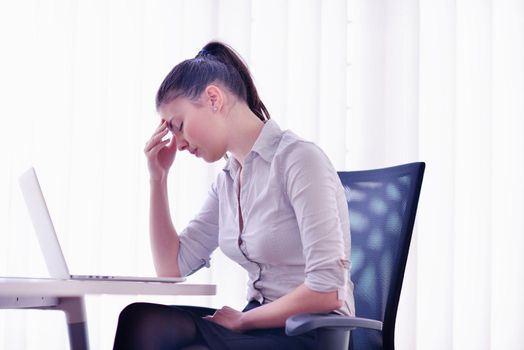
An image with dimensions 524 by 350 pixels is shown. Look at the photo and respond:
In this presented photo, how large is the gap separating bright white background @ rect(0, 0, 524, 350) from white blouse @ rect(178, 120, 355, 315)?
106cm

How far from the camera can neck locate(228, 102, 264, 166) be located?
5.49 ft

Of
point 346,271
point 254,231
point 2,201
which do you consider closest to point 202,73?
point 254,231

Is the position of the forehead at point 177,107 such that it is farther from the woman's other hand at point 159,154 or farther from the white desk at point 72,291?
the white desk at point 72,291

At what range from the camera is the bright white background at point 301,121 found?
2623 mm

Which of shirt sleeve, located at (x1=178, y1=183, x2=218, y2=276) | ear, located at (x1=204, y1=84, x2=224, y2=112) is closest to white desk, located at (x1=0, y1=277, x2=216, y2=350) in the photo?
shirt sleeve, located at (x1=178, y1=183, x2=218, y2=276)

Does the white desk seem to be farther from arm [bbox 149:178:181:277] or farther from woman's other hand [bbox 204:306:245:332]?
arm [bbox 149:178:181:277]

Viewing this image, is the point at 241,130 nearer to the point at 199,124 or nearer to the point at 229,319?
the point at 199,124

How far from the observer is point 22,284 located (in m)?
1.00

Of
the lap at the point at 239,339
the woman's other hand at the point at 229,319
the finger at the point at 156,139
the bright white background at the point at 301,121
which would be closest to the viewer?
the lap at the point at 239,339

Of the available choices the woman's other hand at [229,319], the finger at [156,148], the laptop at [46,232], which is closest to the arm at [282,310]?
the woman's other hand at [229,319]

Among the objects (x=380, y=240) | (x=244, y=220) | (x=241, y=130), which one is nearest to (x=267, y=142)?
(x=241, y=130)

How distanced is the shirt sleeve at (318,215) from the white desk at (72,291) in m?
0.21

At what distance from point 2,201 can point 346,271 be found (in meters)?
1.72

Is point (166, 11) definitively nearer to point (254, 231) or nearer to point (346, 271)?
point (254, 231)
